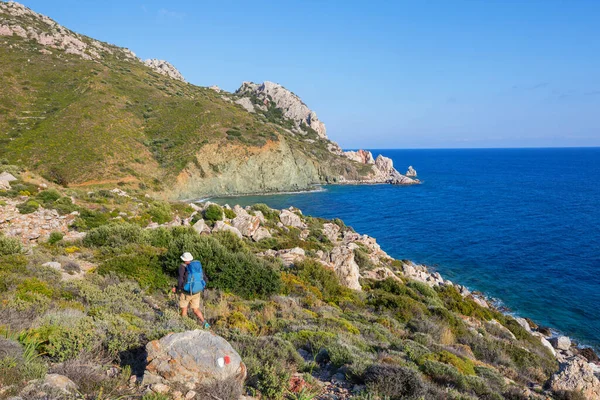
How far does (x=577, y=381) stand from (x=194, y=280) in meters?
8.90

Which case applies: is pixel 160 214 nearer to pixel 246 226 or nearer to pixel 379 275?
pixel 246 226

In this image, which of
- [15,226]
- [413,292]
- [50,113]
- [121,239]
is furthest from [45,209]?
[50,113]

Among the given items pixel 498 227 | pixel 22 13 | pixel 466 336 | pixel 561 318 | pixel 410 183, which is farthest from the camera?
pixel 410 183

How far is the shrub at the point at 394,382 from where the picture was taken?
4.94 meters

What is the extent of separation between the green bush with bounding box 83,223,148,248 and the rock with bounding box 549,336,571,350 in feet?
69.5

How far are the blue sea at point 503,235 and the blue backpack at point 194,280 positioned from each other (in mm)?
22305

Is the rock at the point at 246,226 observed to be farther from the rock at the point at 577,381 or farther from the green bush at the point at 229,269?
the rock at the point at 577,381

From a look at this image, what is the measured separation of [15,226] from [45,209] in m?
3.03

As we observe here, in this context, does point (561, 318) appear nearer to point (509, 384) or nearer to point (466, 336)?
point (466, 336)

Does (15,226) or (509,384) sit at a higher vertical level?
(15,226)

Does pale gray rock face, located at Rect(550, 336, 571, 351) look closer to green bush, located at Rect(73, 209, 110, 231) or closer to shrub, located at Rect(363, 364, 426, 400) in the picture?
shrub, located at Rect(363, 364, 426, 400)

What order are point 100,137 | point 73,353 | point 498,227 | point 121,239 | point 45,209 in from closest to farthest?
point 73,353 → point 121,239 → point 45,209 → point 498,227 → point 100,137

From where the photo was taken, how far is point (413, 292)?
1608cm

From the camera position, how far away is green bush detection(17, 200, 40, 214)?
16.9 m
